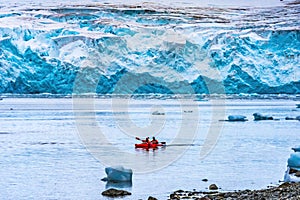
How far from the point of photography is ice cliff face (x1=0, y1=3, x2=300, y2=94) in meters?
44.7

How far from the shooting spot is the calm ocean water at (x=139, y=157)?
37.4ft

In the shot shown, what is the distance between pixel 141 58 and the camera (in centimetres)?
4781

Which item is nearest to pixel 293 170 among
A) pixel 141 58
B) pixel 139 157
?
pixel 139 157

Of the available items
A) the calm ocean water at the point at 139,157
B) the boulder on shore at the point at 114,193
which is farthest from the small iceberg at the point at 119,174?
the boulder on shore at the point at 114,193

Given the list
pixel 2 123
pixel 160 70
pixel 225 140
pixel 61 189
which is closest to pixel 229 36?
pixel 160 70

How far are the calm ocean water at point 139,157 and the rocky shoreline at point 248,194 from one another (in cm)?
37

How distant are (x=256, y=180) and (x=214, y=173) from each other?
116cm

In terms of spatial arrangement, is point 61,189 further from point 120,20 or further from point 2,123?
point 120,20

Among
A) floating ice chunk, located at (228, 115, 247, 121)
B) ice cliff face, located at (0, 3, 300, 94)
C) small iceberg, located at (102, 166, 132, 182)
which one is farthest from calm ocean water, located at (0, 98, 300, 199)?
ice cliff face, located at (0, 3, 300, 94)

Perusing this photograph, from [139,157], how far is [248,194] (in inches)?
241

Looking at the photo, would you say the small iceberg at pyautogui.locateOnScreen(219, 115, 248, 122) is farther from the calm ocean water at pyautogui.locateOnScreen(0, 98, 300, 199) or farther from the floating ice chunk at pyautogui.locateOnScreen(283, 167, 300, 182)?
the floating ice chunk at pyautogui.locateOnScreen(283, 167, 300, 182)

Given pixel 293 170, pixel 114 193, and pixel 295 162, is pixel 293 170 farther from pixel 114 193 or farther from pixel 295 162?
pixel 114 193

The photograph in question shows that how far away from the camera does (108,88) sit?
48719 millimetres

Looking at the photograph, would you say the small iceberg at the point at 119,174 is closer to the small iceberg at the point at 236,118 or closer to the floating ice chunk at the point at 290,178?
the floating ice chunk at the point at 290,178
